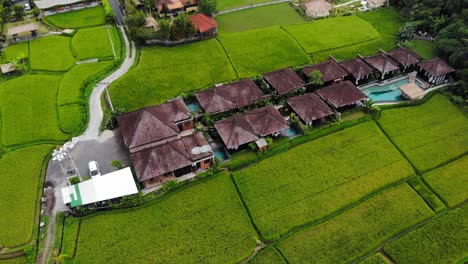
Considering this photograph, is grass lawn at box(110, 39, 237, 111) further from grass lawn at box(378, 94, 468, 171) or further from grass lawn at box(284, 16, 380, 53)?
grass lawn at box(378, 94, 468, 171)

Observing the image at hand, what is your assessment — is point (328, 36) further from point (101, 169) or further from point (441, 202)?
point (101, 169)

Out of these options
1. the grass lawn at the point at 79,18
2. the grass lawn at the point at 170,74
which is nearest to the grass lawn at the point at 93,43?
the grass lawn at the point at 79,18

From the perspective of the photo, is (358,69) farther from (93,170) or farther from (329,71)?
(93,170)

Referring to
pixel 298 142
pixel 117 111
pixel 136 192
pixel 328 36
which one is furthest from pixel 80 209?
pixel 328 36

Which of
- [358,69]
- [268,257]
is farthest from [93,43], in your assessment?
[268,257]

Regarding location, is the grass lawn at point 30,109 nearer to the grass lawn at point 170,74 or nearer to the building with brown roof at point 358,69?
the grass lawn at point 170,74

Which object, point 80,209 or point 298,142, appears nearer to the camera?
point 80,209
